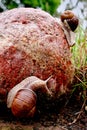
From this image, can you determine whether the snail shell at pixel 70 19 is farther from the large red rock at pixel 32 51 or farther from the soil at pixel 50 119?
the soil at pixel 50 119

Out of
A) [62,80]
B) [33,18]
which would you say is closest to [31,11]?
[33,18]

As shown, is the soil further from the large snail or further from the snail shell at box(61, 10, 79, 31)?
the snail shell at box(61, 10, 79, 31)

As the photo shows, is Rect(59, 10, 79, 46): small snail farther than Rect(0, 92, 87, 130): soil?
Yes

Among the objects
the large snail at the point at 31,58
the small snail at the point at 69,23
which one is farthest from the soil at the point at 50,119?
the small snail at the point at 69,23

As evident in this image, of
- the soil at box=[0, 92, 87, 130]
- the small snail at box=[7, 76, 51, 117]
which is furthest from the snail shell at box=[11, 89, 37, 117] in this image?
the soil at box=[0, 92, 87, 130]

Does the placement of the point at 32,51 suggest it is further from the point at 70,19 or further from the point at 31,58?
the point at 70,19

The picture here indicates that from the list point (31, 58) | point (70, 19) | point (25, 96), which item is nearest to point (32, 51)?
point (31, 58)
